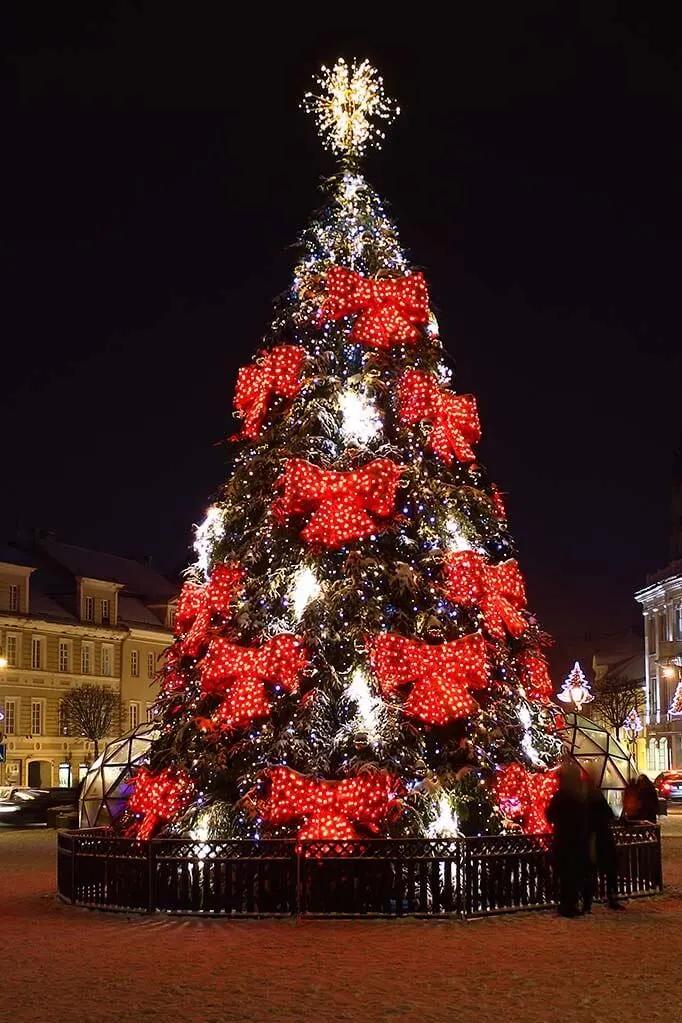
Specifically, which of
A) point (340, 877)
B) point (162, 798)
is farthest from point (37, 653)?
point (340, 877)

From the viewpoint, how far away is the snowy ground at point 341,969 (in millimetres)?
11062

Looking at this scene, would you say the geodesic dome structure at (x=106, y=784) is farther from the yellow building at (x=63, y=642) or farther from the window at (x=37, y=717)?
the window at (x=37, y=717)

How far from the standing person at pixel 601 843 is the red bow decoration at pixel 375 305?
20.5 feet

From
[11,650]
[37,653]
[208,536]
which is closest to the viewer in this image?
[208,536]

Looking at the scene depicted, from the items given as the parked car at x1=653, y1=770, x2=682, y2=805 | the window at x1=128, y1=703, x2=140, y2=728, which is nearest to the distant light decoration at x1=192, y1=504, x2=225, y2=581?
the parked car at x1=653, y1=770, x2=682, y2=805

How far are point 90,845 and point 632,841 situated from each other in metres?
6.53

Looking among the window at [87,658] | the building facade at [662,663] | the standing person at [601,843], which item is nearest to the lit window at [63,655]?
the window at [87,658]

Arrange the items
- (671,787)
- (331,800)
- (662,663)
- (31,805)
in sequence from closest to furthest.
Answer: (331,800)
(31,805)
(671,787)
(662,663)

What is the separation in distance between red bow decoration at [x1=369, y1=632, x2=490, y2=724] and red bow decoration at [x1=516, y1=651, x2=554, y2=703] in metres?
1.78

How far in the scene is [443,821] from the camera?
1780 centimetres

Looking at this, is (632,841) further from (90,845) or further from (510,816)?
(90,845)

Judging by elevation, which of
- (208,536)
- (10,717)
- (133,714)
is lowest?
(10,717)

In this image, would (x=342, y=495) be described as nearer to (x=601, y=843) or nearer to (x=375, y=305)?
(x=375, y=305)

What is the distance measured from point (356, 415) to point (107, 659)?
195 feet
